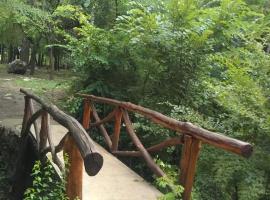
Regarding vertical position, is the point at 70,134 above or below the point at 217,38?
below

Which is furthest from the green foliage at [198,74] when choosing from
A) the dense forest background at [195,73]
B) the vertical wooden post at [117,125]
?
the vertical wooden post at [117,125]

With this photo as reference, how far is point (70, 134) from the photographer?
12.3ft

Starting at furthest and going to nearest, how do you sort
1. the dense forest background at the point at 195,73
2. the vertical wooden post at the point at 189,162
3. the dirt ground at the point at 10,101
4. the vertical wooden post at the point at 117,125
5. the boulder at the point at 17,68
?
the boulder at the point at 17,68 < the dirt ground at the point at 10,101 < the vertical wooden post at the point at 117,125 < the dense forest background at the point at 195,73 < the vertical wooden post at the point at 189,162

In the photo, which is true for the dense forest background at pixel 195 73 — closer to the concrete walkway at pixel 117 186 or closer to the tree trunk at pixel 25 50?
the concrete walkway at pixel 117 186

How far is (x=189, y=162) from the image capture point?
396 cm

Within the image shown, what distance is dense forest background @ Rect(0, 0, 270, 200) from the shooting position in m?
5.06

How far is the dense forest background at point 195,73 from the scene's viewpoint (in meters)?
5.06

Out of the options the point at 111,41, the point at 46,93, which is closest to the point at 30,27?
the point at 46,93

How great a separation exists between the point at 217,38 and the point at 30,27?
370 inches

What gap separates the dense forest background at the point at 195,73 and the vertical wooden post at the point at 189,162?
1.99 ft

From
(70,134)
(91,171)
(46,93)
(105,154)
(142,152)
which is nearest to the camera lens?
(91,171)

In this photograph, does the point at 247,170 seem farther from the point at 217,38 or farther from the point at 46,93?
the point at 46,93

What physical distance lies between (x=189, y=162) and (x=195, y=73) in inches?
136

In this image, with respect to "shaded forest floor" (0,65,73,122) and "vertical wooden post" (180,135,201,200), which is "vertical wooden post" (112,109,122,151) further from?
"shaded forest floor" (0,65,73,122)
